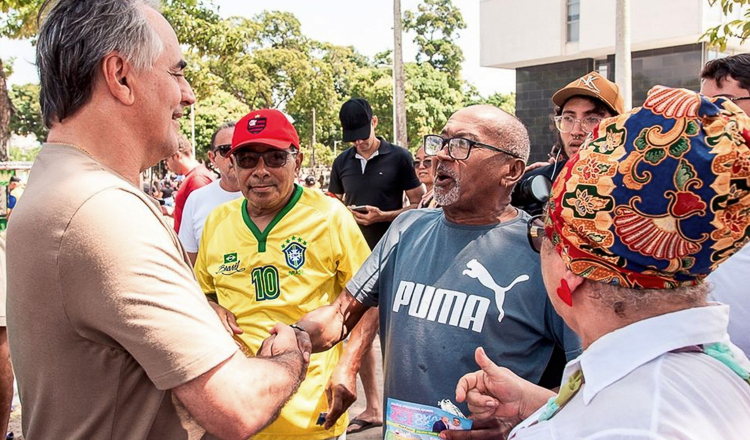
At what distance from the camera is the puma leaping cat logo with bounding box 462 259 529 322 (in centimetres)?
240

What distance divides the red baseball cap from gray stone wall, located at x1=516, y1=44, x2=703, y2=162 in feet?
60.5

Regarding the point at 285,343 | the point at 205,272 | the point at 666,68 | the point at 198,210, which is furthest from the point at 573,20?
the point at 285,343

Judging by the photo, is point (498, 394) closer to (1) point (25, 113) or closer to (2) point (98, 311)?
(2) point (98, 311)

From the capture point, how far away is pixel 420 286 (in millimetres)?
2566

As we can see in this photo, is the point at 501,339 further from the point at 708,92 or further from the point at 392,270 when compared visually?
the point at 708,92

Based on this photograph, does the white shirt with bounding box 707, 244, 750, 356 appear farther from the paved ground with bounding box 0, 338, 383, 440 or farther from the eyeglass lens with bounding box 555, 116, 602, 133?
the paved ground with bounding box 0, 338, 383, 440

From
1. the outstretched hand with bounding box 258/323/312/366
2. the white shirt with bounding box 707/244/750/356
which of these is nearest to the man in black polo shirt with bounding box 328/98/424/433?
the outstretched hand with bounding box 258/323/312/366

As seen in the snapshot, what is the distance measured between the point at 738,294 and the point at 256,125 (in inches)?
93.9

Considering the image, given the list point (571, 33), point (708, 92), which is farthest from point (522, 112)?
point (708, 92)

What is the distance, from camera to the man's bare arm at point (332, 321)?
273cm

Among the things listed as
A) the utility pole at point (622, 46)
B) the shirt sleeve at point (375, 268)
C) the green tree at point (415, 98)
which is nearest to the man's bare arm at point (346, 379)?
the shirt sleeve at point (375, 268)

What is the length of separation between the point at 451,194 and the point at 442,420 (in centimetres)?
84

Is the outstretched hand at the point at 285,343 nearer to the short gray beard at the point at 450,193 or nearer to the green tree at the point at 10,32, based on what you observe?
the short gray beard at the point at 450,193

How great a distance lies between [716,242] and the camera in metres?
1.26
